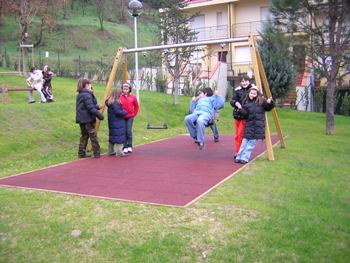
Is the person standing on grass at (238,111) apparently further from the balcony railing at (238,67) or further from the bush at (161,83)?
the balcony railing at (238,67)

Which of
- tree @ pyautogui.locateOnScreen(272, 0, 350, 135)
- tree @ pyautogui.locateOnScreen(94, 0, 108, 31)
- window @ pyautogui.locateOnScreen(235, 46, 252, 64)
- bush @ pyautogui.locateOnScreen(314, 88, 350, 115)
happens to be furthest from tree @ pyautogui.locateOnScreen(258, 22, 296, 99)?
tree @ pyautogui.locateOnScreen(94, 0, 108, 31)

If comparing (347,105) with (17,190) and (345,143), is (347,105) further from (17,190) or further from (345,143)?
→ (17,190)

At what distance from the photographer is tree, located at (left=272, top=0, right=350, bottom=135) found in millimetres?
13922

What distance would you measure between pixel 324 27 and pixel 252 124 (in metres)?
7.03

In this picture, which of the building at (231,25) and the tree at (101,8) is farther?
the tree at (101,8)

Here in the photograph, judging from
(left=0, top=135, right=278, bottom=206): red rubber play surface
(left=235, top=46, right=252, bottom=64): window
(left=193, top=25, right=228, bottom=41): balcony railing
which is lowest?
(left=0, top=135, right=278, bottom=206): red rubber play surface

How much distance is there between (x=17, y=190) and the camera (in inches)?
276

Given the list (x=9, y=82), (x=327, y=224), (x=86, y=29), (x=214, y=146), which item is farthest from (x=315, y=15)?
(x=86, y=29)

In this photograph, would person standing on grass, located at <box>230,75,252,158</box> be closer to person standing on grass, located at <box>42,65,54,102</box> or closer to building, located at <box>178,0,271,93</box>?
person standing on grass, located at <box>42,65,54,102</box>

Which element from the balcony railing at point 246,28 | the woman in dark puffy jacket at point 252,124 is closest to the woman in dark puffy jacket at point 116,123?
the woman in dark puffy jacket at point 252,124

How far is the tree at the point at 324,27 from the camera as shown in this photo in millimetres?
A: 13922

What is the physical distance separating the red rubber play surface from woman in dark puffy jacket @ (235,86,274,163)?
1.04 ft

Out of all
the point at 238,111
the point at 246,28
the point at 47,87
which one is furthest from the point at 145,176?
the point at 246,28

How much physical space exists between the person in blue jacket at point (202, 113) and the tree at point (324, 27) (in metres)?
4.96
